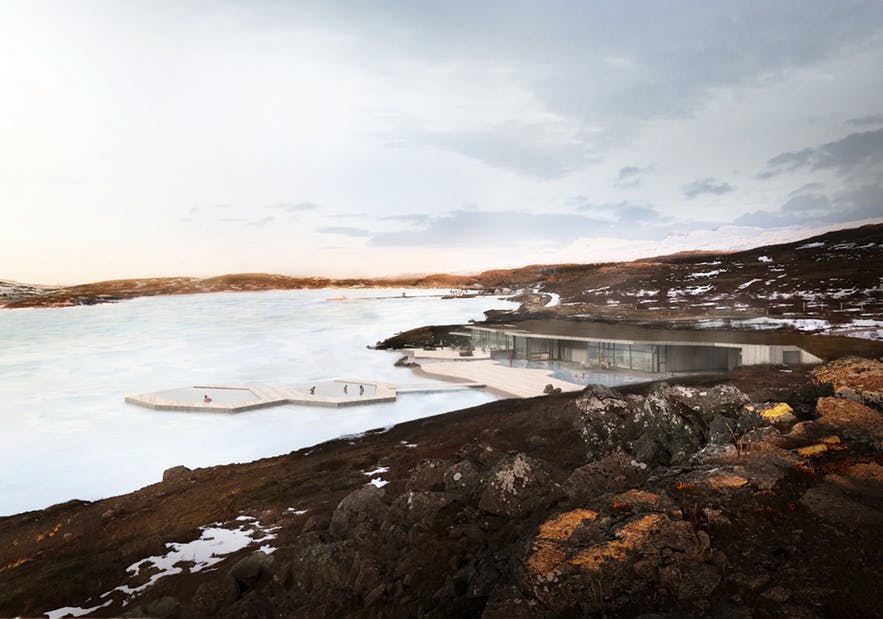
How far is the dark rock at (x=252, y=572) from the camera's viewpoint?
638cm

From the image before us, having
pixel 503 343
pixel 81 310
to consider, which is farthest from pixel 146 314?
pixel 503 343

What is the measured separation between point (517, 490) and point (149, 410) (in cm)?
2476

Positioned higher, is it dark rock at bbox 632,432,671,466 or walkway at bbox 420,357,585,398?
dark rock at bbox 632,432,671,466

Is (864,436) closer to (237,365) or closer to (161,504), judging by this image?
(161,504)

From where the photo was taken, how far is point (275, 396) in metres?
24.8

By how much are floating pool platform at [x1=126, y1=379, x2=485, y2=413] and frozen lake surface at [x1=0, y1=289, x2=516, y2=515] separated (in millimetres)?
516

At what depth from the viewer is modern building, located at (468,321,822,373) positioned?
2127 cm

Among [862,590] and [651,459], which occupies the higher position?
[862,590]

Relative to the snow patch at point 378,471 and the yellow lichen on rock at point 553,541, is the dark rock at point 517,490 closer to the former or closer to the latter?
the yellow lichen on rock at point 553,541

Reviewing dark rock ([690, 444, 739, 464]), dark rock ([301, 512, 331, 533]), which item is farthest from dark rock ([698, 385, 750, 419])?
dark rock ([301, 512, 331, 533])

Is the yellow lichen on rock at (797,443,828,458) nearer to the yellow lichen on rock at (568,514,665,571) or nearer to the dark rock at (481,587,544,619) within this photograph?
the yellow lichen on rock at (568,514,665,571)

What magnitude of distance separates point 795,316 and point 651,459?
2957cm

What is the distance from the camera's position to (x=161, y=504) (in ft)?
39.6

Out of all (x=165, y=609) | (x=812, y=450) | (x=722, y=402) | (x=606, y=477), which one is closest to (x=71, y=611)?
(x=165, y=609)
